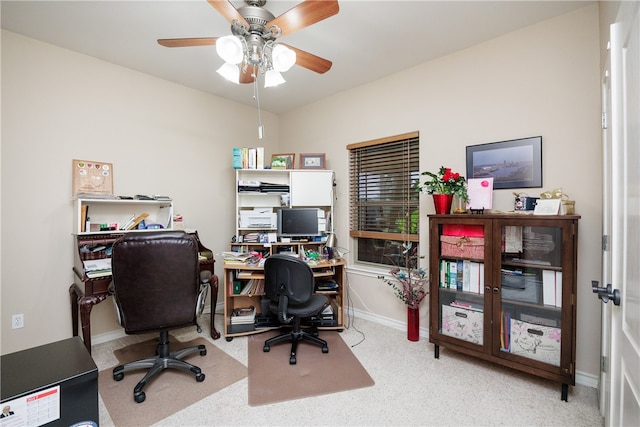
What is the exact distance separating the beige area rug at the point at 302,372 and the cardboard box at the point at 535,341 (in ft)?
3.54

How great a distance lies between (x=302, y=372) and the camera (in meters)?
2.18

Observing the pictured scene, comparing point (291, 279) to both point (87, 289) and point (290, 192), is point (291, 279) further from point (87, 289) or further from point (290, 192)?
point (87, 289)

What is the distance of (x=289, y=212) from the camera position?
10.4 feet

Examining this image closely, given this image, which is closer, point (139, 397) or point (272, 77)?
point (139, 397)

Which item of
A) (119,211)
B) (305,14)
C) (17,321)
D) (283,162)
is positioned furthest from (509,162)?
(17,321)

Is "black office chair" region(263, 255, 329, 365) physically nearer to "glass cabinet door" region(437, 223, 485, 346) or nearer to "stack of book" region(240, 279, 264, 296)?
"stack of book" region(240, 279, 264, 296)

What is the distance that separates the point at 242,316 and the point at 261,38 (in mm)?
2445

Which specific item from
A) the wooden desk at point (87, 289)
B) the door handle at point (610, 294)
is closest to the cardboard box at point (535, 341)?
the door handle at point (610, 294)

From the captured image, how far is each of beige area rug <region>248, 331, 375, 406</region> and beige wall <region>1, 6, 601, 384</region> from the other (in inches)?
37.0

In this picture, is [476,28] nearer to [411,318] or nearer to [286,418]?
[411,318]

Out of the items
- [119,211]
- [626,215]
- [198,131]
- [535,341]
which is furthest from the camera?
[198,131]

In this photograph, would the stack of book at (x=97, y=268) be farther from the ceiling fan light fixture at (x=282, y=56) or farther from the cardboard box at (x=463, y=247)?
the cardboard box at (x=463, y=247)

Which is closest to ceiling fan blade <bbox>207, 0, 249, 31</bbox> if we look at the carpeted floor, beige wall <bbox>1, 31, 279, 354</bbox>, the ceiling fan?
the ceiling fan

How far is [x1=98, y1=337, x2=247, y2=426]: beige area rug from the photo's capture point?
5.70 feet
